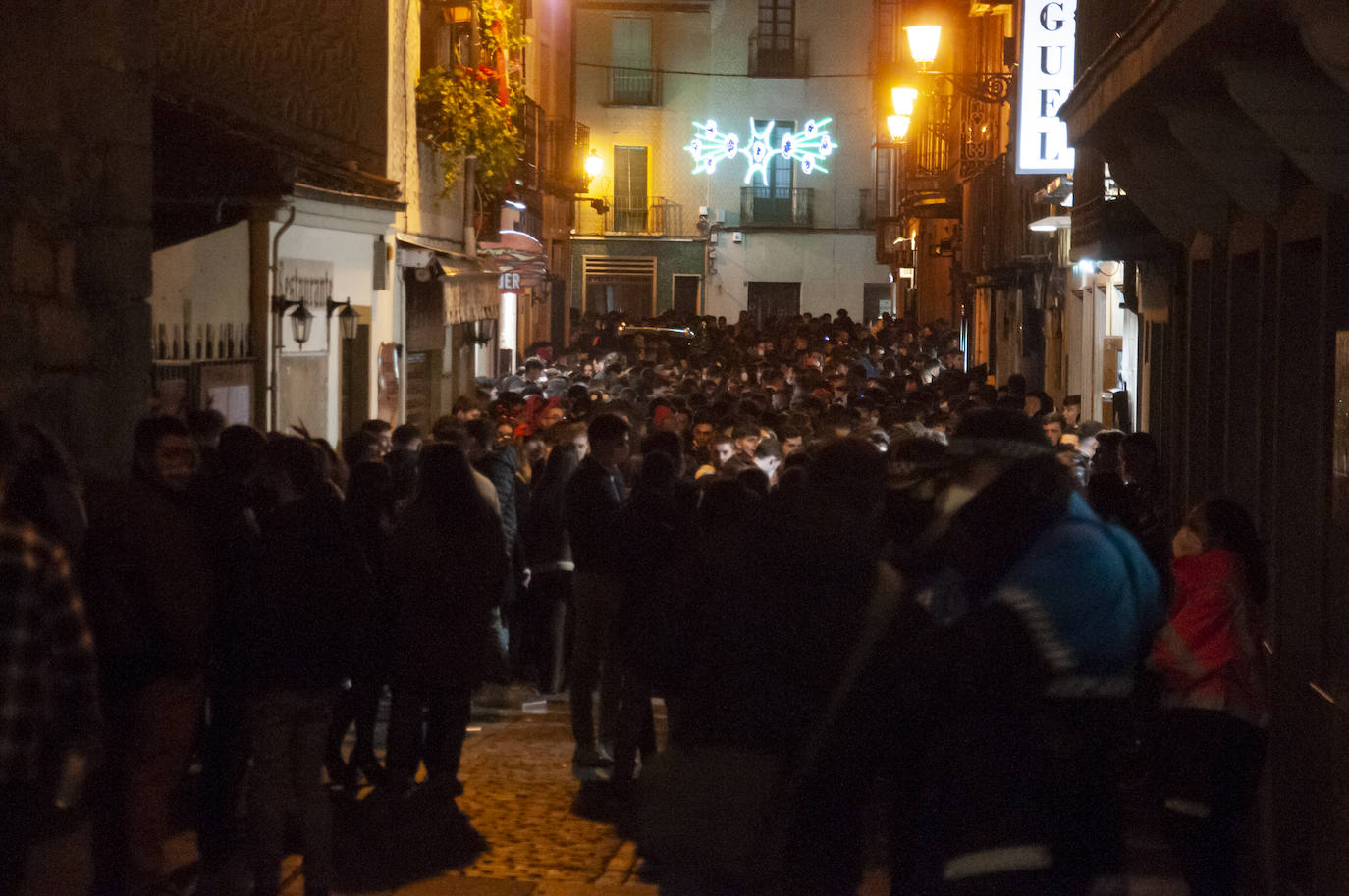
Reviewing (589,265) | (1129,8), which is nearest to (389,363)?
(1129,8)

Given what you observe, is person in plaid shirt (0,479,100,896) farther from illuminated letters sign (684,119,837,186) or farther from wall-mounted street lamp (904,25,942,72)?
illuminated letters sign (684,119,837,186)

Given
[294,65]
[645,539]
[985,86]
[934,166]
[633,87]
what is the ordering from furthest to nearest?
1. [633,87]
2. [934,166]
3. [985,86]
4. [294,65]
5. [645,539]

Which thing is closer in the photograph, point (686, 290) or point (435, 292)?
point (435, 292)

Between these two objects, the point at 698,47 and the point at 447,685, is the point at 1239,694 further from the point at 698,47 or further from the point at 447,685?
the point at 698,47

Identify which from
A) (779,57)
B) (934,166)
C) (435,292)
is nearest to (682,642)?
(435,292)

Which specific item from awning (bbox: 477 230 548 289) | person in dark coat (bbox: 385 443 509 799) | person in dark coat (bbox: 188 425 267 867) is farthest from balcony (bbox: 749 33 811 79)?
person in dark coat (bbox: 188 425 267 867)

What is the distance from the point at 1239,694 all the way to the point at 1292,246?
2397 millimetres

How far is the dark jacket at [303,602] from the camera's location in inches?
248

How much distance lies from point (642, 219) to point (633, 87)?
12.5 ft

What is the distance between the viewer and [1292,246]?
7.66 metres

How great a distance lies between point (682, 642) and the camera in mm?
4648

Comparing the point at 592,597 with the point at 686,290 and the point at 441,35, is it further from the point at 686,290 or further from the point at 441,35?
the point at 686,290

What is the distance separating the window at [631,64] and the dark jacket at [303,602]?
47766mm

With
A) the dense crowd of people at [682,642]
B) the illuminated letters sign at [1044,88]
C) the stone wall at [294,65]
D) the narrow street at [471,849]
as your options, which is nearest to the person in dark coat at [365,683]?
the dense crowd of people at [682,642]
